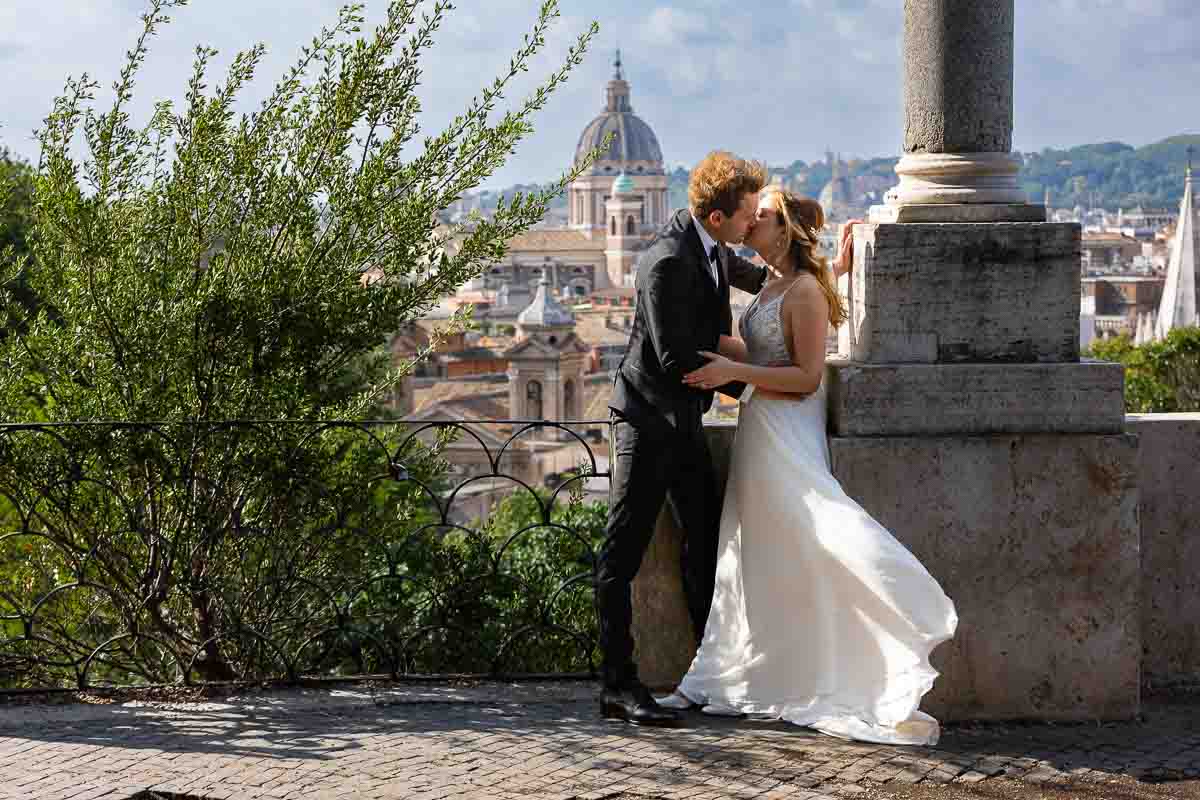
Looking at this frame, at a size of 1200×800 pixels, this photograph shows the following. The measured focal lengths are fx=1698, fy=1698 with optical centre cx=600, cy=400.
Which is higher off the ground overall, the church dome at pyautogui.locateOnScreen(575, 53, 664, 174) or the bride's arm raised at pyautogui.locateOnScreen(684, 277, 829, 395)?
the church dome at pyautogui.locateOnScreen(575, 53, 664, 174)

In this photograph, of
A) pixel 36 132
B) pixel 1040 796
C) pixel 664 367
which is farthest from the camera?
pixel 36 132

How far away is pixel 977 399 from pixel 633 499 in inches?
34.1

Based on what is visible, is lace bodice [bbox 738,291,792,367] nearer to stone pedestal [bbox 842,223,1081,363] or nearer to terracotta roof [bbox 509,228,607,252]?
stone pedestal [bbox 842,223,1081,363]

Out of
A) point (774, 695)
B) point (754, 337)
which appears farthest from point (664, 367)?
point (774, 695)

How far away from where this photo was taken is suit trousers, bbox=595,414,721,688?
4.02 m

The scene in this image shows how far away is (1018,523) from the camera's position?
4105mm

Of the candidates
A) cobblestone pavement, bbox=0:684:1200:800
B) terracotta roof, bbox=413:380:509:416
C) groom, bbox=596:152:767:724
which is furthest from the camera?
terracotta roof, bbox=413:380:509:416

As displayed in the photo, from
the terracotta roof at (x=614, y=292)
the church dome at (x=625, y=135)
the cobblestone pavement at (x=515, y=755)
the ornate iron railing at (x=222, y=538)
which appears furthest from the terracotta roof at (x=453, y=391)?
the church dome at (x=625, y=135)

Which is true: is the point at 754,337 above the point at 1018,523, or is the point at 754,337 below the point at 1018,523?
above

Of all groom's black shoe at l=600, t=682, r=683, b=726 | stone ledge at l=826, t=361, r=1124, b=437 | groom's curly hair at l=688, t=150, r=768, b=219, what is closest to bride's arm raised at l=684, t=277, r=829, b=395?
stone ledge at l=826, t=361, r=1124, b=437

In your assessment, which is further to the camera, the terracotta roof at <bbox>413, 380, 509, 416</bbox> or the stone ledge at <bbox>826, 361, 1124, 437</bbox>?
the terracotta roof at <bbox>413, 380, 509, 416</bbox>

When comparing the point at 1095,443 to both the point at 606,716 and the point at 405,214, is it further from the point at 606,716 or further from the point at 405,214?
the point at 405,214

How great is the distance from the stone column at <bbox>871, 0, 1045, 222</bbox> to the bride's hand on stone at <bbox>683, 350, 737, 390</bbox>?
60 cm

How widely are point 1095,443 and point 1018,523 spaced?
265 mm
